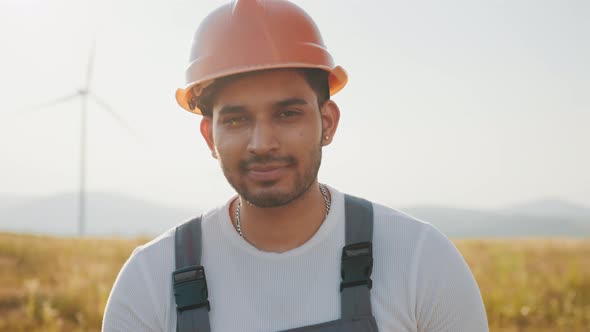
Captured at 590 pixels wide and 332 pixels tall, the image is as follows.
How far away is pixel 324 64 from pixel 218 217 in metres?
1.01

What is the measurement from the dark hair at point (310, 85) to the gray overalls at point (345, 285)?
2.18ft

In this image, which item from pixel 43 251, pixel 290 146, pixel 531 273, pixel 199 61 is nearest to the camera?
pixel 290 146

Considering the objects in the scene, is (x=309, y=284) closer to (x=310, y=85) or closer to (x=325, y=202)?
(x=325, y=202)

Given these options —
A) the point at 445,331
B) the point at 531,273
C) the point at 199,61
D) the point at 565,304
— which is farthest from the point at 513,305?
the point at 199,61

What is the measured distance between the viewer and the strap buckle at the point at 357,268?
3.03 meters

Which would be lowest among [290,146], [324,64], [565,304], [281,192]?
[565,304]

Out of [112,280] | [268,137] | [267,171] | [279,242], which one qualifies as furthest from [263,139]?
[112,280]

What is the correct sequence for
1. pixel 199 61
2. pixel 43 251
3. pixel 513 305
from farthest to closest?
pixel 43 251 → pixel 513 305 → pixel 199 61

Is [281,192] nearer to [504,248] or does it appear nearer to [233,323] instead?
[233,323]

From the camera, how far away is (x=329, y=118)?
11.3 feet

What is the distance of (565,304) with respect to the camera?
1032 centimetres

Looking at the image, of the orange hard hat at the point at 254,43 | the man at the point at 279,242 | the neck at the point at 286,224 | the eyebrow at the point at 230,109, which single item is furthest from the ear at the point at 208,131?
the neck at the point at 286,224

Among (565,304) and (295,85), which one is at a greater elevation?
(295,85)

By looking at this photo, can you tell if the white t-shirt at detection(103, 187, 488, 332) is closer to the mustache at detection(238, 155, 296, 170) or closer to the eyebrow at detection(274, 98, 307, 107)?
the mustache at detection(238, 155, 296, 170)
